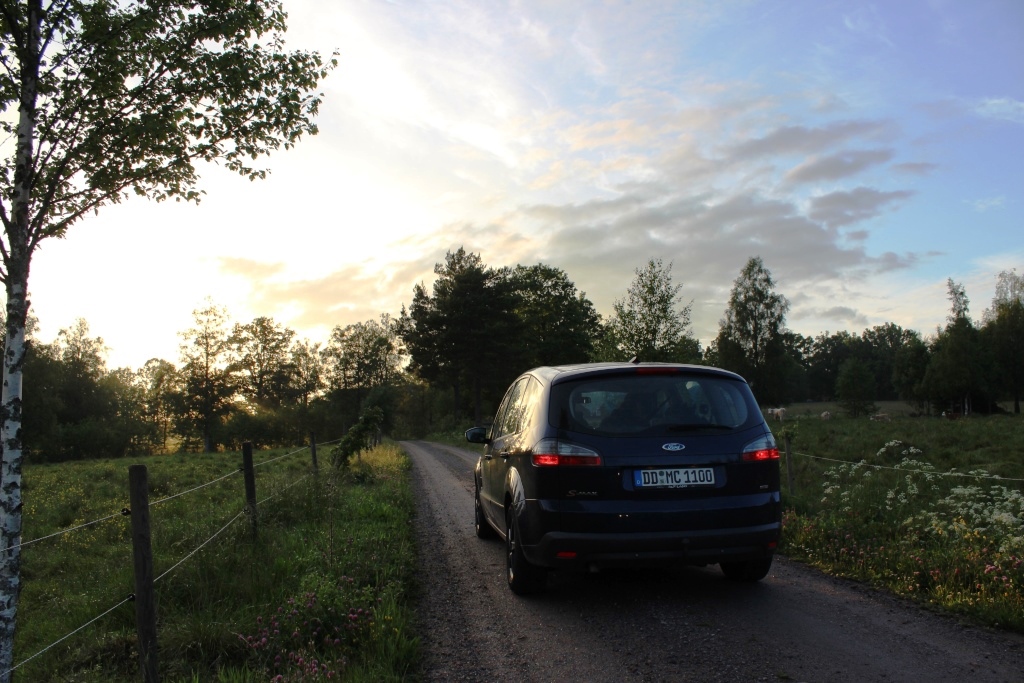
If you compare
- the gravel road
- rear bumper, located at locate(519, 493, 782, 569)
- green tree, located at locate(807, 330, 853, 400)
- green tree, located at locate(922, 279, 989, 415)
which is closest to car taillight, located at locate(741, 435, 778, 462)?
rear bumper, located at locate(519, 493, 782, 569)

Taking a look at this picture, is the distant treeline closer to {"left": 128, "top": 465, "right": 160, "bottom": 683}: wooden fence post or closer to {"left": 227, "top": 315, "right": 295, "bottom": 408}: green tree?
{"left": 227, "top": 315, "right": 295, "bottom": 408}: green tree

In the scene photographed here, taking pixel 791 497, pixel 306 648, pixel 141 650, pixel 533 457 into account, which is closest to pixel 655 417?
pixel 533 457

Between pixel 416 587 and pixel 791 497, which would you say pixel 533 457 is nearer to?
pixel 416 587

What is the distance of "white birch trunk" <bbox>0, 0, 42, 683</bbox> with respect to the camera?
4.99 meters

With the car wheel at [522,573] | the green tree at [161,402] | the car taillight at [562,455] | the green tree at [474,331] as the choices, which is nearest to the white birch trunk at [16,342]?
the car wheel at [522,573]

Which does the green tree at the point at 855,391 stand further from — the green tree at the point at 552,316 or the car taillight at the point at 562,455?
the car taillight at the point at 562,455

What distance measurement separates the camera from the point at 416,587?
5926 millimetres

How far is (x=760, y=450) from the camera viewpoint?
516 cm

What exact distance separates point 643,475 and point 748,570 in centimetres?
160

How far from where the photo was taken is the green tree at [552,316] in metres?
59.0

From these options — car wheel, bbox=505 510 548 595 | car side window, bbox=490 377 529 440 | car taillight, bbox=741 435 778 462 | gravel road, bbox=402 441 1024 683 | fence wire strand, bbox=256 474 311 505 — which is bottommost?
gravel road, bbox=402 441 1024 683

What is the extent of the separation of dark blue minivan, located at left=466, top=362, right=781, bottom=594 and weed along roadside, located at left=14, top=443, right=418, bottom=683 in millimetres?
1263

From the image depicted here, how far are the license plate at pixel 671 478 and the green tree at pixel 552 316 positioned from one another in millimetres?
51213

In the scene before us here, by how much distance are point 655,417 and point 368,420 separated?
12.9 metres
